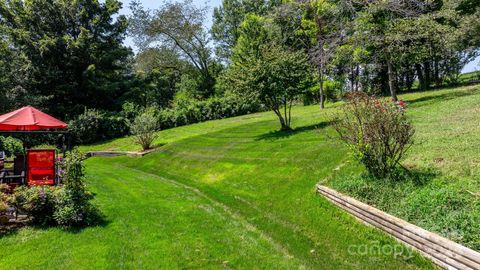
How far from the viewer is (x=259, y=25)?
1377 inches

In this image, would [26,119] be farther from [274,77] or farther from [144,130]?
[144,130]

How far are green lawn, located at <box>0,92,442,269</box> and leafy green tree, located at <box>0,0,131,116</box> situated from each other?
66.4ft

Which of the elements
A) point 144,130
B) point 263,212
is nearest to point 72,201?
point 263,212

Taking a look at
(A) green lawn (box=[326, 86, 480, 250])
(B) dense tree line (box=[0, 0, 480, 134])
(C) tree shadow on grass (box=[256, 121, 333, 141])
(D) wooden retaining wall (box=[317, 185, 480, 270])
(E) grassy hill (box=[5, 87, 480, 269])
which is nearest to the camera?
(D) wooden retaining wall (box=[317, 185, 480, 270])

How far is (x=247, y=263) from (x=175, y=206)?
384 cm

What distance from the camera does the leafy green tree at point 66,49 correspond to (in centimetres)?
2870

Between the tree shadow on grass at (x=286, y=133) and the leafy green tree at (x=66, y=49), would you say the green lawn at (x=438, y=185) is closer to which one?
the tree shadow on grass at (x=286, y=133)

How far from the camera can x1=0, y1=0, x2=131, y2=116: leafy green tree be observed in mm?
28703

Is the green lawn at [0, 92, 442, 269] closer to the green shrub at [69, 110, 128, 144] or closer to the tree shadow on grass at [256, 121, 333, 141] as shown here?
the tree shadow on grass at [256, 121, 333, 141]

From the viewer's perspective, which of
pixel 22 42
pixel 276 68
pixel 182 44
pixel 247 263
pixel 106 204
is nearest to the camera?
pixel 247 263

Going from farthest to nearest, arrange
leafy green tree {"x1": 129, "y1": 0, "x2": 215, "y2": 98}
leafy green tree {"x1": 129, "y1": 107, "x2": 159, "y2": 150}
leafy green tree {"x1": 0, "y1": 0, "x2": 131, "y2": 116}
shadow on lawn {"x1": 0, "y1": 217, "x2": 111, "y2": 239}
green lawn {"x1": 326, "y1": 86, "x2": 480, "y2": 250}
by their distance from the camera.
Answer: leafy green tree {"x1": 129, "y1": 0, "x2": 215, "y2": 98} < leafy green tree {"x1": 0, "y1": 0, "x2": 131, "y2": 116} < leafy green tree {"x1": 129, "y1": 107, "x2": 159, "y2": 150} < shadow on lawn {"x1": 0, "y1": 217, "x2": 111, "y2": 239} < green lawn {"x1": 326, "y1": 86, "x2": 480, "y2": 250}

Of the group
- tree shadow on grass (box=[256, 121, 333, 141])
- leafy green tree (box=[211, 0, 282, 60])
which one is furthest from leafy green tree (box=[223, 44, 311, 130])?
leafy green tree (box=[211, 0, 282, 60])

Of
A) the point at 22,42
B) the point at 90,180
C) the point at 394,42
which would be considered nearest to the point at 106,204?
the point at 90,180

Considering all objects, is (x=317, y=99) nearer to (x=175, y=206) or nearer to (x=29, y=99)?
(x=29, y=99)
